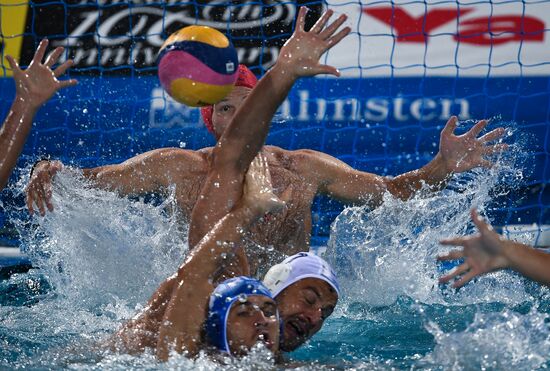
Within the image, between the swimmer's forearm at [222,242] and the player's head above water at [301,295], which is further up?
the swimmer's forearm at [222,242]

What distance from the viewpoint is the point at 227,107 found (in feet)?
11.8

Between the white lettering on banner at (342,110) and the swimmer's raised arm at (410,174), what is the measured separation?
1575 millimetres

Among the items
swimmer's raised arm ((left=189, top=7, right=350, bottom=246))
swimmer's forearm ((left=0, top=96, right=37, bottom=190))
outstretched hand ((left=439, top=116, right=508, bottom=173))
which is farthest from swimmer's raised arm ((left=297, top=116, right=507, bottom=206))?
swimmer's forearm ((left=0, top=96, right=37, bottom=190))

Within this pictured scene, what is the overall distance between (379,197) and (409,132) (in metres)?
1.66

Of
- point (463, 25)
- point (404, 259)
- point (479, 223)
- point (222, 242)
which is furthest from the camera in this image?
point (463, 25)

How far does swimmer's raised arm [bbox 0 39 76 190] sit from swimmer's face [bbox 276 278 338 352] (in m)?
0.99

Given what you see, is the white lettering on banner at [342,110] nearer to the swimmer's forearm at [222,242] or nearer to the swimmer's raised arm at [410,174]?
the swimmer's raised arm at [410,174]

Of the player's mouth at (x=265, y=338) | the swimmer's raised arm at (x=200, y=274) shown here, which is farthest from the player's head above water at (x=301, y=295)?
the swimmer's raised arm at (x=200, y=274)

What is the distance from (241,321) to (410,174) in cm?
139

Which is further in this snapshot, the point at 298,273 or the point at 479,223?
the point at 298,273

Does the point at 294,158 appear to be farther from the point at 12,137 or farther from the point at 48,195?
the point at 12,137

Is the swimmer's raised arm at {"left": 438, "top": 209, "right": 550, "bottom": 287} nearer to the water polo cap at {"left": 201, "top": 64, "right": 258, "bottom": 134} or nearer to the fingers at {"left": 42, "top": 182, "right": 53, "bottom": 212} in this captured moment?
the water polo cap at {"left": 201, "top": 64, "right": 258, "bottom": 134}

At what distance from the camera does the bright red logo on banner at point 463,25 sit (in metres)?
5.29

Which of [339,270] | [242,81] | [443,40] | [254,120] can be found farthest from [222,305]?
[443,40]
